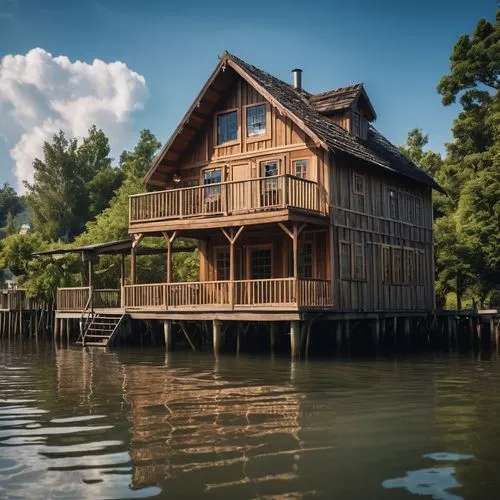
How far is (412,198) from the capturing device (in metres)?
31.7

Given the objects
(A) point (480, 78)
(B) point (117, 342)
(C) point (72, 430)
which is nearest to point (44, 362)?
(B) point (117, 342)

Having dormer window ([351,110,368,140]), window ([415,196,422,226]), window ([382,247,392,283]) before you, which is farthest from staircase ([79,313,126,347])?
window ([415,196,422,226])

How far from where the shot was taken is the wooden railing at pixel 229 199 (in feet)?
77.1

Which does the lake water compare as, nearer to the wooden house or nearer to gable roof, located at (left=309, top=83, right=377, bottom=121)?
the wooden house

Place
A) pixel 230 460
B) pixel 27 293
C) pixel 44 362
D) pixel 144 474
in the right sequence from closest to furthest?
pixel 144 474 < pixel 230 460 < pixel 44 362 < pixel 27 293

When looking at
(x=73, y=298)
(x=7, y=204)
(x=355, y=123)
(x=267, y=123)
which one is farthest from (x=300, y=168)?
(x=7, y=204)

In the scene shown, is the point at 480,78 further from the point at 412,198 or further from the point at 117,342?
Answer: the point at 117,342

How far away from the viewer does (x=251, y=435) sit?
9.69m

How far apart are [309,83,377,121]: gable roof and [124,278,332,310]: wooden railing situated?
8997 mm

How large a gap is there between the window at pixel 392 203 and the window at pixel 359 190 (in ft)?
7.89

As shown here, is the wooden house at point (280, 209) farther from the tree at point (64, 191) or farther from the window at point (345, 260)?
the tree at point (64, 191)

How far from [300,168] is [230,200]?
332 cm

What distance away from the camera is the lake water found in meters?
7.27

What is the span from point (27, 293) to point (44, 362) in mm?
18334
